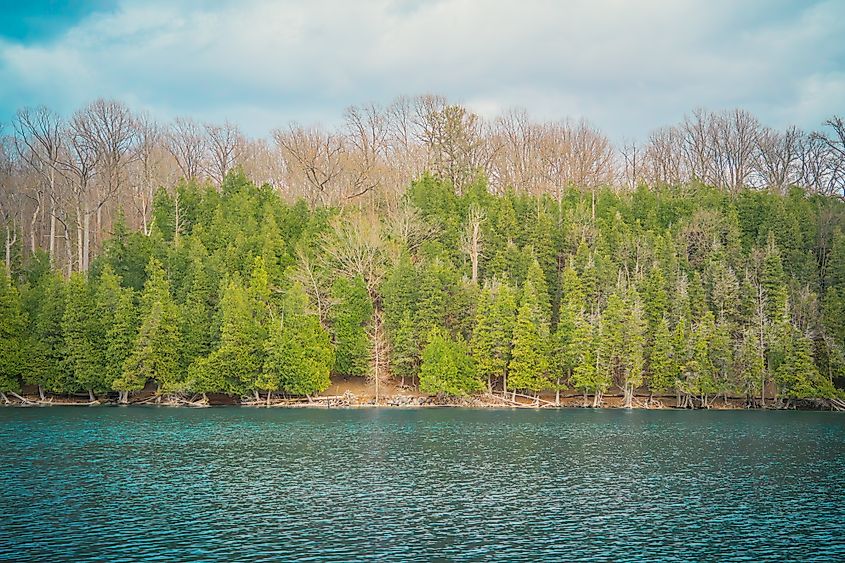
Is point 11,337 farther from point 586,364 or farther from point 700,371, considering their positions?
point 700,371

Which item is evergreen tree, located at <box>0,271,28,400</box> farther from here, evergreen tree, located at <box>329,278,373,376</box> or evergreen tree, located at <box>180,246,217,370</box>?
evergreen tree, located at <box>329,278,373,376</box>

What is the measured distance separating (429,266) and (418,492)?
172 ft

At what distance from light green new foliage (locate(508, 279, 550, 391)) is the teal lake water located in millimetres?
18892

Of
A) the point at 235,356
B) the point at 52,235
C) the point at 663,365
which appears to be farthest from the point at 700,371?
the point at 52,235

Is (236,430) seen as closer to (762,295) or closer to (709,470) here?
(709,470)

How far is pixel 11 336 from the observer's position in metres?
78.8

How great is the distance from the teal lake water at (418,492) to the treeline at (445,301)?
19.0 meters

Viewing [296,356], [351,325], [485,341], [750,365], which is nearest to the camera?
[296,356]

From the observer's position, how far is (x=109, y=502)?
3097cm

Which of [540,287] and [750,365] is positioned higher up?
[540,287]

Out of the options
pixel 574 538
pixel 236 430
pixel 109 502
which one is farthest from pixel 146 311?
pixel 574 538

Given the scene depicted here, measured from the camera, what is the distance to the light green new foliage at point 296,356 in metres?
76.8

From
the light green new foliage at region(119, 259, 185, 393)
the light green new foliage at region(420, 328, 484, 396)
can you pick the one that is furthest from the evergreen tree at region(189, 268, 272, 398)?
the light green new foliage at region(420, 328, 484, 396)

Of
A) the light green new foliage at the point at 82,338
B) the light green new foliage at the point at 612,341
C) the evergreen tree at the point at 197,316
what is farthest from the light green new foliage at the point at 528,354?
the light green new foliage at the point at 82,338
